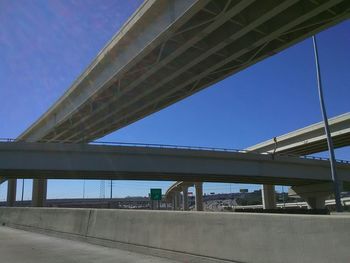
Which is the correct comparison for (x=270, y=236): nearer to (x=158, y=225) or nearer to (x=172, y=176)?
(x=158, y=225)

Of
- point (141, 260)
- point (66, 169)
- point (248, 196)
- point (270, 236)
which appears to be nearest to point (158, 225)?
point (141, 260)

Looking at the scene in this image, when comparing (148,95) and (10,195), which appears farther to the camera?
(10,195)

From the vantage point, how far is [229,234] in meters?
8.42

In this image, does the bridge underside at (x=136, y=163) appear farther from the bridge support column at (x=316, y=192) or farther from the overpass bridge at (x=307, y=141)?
the overpass bridge at (x=307, y=141)

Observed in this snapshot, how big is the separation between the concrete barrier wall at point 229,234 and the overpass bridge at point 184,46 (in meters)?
12.9

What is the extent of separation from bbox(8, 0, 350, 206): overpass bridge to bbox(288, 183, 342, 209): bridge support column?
25089 mm

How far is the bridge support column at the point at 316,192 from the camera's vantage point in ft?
182

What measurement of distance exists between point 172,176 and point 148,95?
9077 mm

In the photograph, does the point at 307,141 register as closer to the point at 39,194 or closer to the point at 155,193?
the point at 155,193

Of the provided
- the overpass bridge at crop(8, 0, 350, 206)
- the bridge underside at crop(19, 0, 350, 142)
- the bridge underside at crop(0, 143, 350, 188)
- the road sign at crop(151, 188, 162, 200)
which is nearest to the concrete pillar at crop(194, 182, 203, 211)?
the bridge underside at crop(0, 143, 350, 188)

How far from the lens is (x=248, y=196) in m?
172

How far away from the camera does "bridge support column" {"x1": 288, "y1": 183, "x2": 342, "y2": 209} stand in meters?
55.5

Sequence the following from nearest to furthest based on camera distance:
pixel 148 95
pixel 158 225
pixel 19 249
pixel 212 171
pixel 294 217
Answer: pixel 294 217, pixel 158 225, pixel 19 249, pixel 148 95, pixel 212 171

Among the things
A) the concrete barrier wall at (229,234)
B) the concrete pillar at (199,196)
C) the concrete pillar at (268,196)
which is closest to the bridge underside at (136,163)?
the concrete pillar at (268,196)
